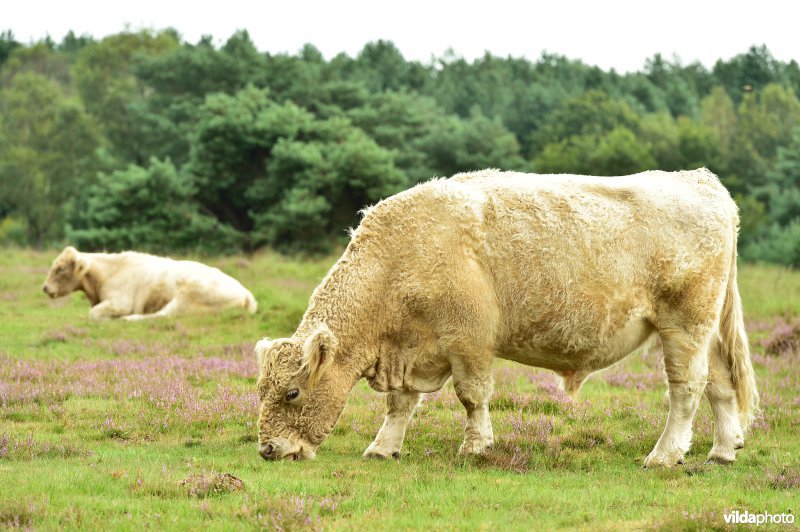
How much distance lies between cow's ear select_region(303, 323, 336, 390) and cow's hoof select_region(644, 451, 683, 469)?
Result: 317 centimetres

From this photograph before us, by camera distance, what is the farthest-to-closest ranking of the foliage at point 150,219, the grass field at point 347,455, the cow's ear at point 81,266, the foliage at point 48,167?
the foliage at point 48,167 → the foliage at point 150,219 → the cow's ear at point 81,266 → the grass field at point 347,455

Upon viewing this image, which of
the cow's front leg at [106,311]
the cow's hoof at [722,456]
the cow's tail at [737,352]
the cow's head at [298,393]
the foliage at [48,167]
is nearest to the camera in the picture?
the cow's head at [298,393]

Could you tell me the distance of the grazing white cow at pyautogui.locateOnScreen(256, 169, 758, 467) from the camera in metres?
8.94

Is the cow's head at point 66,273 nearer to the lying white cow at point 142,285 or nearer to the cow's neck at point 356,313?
the lying white cow at point 142,285

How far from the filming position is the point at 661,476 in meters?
8.48

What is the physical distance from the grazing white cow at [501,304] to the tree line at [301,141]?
27.1 meters

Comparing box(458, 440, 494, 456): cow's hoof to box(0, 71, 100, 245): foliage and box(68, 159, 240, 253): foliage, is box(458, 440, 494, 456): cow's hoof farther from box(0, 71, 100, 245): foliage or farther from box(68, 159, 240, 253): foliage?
box(0, 71, 100, 245): foliage

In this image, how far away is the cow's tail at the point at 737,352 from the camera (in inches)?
379

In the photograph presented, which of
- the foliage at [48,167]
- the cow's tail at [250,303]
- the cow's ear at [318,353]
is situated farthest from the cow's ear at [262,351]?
the foliage at [48,167]

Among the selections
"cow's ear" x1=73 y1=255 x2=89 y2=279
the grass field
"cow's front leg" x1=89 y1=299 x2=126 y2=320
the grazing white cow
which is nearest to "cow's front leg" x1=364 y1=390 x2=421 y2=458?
the grazing white cow

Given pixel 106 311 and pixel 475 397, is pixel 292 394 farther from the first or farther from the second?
pixel 106 311

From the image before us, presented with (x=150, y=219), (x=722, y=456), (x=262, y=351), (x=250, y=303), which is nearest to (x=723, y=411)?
(x=722, y=456)

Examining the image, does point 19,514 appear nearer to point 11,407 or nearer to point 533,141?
point 11,407

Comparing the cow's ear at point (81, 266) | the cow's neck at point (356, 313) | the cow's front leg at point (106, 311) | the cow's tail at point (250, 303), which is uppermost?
the cow's neck at point (356, 313)
